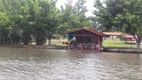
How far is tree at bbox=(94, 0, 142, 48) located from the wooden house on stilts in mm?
2505

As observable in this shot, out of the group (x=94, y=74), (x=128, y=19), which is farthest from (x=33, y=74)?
(x=128, y=19)

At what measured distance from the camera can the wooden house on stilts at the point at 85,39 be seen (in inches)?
1535

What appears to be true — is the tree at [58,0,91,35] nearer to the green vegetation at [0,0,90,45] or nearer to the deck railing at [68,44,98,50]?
the green vegetation at [0,0,90,45]

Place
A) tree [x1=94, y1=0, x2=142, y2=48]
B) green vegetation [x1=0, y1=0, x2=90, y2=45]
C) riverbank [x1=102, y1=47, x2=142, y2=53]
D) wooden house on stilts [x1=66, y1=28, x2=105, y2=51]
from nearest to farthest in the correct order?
riverbank [x1=102, y1=47, x2=142, y2=53] → tree [x1=94, y1=0, x2=142, y2=48] → wooden house on stilts [x1=66, y1=28, x2=105, y2=51] → green vegetation [x1=0, y1=0, x2=90, y2=45]

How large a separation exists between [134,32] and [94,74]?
22771 millimetres

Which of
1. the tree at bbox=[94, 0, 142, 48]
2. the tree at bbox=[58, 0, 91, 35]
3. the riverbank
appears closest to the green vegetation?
the tree at bbox=[58, 0, 91, 35]

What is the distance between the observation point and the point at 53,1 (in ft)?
153

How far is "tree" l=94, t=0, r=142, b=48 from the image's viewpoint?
37.7 metres

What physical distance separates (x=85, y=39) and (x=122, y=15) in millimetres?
6206

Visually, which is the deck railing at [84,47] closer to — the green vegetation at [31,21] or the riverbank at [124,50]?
the riverbank at [124,50]

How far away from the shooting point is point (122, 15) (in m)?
38.5

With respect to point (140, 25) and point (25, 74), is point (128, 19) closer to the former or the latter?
point (140, 25)

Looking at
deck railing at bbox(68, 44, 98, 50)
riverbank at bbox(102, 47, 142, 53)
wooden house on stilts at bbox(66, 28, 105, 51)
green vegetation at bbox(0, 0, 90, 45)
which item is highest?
green vegetation at bbox(0, 0, 90, 45)

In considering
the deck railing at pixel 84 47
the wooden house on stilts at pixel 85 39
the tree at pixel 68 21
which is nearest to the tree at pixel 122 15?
the wooden house on stilts at pixel 85 39
